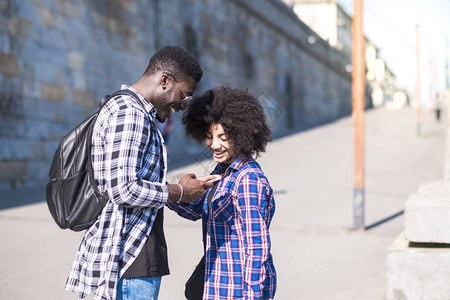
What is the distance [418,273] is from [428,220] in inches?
15.8

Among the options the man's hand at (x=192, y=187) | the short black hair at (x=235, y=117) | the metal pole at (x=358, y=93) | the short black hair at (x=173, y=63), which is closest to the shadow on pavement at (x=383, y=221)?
the metal pole at (x=358, y=93)

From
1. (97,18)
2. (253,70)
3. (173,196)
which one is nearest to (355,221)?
(173,196)

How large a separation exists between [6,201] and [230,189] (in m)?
7.50

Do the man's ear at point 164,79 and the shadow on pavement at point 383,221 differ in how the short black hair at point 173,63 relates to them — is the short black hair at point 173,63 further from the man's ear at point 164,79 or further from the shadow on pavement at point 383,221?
the shadow on pavement at point 383,221

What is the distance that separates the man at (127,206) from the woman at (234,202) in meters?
0.27

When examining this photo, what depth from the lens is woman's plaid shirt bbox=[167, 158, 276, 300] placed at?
2.45m

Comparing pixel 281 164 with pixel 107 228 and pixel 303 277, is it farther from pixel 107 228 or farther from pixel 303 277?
pixel 107 228

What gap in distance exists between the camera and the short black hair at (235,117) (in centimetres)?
275

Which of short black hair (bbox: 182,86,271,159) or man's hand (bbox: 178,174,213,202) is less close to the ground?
short black hair (bbox: 182,86,271,159)

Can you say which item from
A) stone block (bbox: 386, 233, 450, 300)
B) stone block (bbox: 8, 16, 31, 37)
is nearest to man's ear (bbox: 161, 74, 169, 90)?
stone block (bbox: 386, 233, 450, 300)

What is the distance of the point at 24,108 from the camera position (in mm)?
11422

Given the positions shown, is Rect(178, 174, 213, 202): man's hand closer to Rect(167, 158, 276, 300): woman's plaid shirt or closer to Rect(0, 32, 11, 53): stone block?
Rect(167, 158, 276, 300): woman's plaid shirt

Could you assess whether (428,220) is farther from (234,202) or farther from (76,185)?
(76,185)

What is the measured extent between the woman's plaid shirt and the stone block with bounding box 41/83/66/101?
10.1 m
